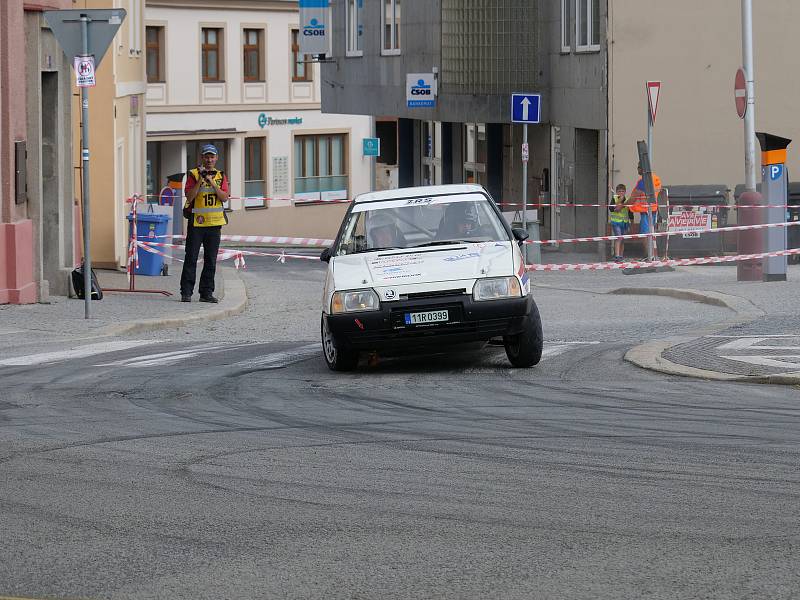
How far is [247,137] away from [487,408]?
160 feet

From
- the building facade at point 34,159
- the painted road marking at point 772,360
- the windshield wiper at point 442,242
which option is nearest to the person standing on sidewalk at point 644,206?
the building facade at point 34,159

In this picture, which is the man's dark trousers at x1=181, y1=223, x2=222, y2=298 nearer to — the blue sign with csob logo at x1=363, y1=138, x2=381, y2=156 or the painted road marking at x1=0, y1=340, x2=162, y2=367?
the painted road marking at x1=0, y1=340, x2=162, y2=367

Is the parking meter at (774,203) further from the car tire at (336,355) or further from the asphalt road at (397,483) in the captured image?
the car tire at (336,355)

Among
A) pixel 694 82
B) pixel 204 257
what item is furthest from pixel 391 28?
pixel 204 257

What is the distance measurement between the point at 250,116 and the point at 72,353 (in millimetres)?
44455

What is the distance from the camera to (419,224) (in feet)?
43.9

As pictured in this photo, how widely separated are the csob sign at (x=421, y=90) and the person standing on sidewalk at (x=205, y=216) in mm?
21169

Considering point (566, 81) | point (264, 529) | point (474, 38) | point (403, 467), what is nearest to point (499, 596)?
point (264, 529)

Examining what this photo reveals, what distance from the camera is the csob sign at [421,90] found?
4062cm

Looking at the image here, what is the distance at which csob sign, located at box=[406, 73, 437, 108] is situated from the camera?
40.6 metres

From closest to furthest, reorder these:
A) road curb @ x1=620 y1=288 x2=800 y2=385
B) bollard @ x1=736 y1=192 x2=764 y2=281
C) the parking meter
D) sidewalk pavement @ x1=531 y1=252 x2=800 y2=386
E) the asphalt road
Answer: the asphalt road, road curb @ x1=620 y1=288 x2=800 y2=385, sidewalk pavement @ x1=531 y1=252 x2=800 y2=386, the parking meter, bollard @ x1=736 y1=192 x2=764 y2=281

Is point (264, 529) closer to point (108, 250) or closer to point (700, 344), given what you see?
point (700, 344)

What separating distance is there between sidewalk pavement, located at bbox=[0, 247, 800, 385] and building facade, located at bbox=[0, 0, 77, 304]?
1.75ft

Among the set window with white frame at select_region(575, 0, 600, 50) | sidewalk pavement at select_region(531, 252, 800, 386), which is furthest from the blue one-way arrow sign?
window with white frame at select_region(575, 0, 600, 50)
